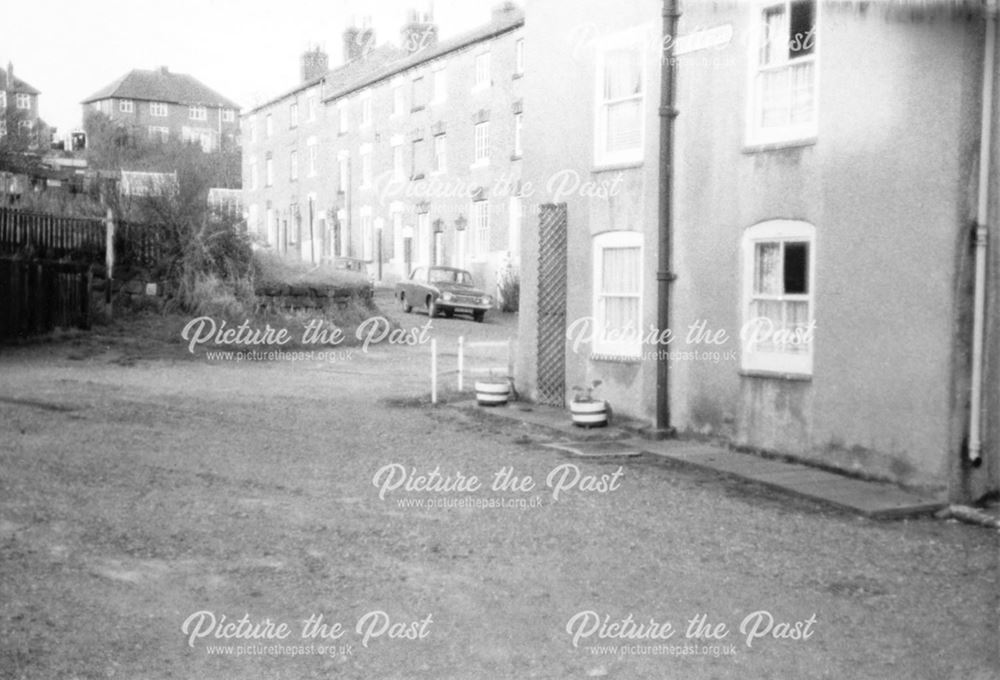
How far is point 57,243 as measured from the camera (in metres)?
23.9

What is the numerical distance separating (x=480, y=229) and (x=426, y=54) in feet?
24.5

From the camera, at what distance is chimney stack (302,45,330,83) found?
44438 mm

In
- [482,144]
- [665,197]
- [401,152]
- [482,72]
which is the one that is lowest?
[665,197]

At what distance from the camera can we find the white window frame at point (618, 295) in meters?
14.8

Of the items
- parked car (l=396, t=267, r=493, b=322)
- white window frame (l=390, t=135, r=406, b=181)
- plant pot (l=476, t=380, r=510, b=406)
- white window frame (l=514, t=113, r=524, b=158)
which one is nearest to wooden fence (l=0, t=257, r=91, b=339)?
plant pot (l=476, t=380, r=510, b=406)

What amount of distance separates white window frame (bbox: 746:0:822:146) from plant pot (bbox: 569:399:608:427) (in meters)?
3.91

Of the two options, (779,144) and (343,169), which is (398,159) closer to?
(343,169)

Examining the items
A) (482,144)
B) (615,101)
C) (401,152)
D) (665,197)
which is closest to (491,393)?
(665,197)

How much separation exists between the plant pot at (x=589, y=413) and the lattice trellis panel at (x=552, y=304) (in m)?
1.73

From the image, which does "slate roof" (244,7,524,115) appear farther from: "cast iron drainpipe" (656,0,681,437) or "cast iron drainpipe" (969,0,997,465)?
"cast iron drainpipe" (969,0,997,465)

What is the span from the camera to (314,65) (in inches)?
1834

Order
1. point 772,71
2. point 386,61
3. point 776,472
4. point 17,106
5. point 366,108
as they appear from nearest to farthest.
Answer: point 776,472 → point 772,71 → point 17,106 → point 366,108 → point 386,61

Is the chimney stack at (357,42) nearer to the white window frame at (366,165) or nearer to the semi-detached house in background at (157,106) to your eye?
the white window frame at (366,165)

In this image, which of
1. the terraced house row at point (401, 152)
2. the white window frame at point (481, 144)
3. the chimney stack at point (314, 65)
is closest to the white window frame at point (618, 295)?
the terraced house row at point (401, 152)
